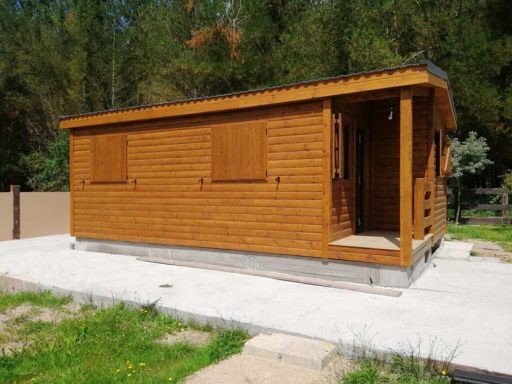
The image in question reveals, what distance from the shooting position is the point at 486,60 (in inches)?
579

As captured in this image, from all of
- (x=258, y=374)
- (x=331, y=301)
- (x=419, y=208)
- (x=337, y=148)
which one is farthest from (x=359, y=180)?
(x=258, y=374)

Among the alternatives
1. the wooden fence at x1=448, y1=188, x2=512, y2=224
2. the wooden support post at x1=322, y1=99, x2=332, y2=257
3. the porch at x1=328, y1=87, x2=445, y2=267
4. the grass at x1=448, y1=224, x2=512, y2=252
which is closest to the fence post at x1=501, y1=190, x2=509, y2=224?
the wooden fence at x1=448, y1=188, x2=512, y2=224

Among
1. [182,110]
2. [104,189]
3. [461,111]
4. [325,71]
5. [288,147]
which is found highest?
[325,71]

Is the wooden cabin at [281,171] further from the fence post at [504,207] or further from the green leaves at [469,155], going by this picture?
the fence post at [504,207]

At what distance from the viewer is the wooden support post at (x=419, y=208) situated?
20.3 ft

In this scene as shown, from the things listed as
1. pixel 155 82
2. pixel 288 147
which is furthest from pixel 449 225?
pixel 155 82

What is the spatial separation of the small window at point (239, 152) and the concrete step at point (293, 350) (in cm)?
318

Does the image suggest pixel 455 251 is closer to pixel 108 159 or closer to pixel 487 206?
pixel 108 159

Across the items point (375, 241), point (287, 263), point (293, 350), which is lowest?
point (293, 350)

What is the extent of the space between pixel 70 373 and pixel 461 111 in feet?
50.0

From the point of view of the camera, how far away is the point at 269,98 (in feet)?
21.2

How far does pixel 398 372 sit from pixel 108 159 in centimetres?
668

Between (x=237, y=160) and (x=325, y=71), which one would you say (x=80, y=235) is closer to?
(x=237, y=160)

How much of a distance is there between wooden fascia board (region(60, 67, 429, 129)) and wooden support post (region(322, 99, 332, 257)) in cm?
24
